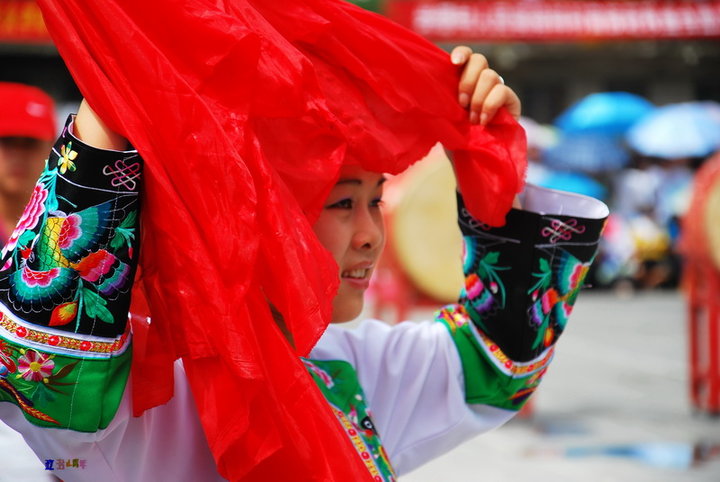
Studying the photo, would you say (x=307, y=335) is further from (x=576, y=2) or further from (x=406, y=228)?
(x=576, y=2)

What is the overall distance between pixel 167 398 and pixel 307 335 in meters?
0.18

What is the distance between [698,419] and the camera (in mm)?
4547

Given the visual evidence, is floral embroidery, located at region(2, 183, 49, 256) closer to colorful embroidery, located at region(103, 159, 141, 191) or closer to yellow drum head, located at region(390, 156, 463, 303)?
colorful embroidery, located at region(103, 159, 141, 191)

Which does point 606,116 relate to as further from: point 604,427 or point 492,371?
point 492,371

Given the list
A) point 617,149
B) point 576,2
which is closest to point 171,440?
point 617,149

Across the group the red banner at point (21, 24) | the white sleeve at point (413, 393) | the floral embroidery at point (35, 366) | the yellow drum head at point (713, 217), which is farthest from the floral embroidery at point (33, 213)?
the red banner at point (21, 24)

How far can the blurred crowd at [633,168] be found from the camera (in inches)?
385

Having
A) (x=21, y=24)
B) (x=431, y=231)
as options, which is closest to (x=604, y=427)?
(x=431, y=231)

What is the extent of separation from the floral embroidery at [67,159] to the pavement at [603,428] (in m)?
2.84

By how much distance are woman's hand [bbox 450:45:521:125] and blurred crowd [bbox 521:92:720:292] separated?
649 cm

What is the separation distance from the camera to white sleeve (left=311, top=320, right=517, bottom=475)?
60.2 inches

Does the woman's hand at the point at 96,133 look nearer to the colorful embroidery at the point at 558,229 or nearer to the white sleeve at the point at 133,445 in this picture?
the white sleeve at the point at 133,445

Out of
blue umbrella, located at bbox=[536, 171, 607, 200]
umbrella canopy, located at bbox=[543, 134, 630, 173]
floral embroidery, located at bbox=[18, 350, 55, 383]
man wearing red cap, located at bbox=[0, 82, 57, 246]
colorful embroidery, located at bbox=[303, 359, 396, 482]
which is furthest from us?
umbrella canopy, located at bbox=[543, 134, 630, 173]

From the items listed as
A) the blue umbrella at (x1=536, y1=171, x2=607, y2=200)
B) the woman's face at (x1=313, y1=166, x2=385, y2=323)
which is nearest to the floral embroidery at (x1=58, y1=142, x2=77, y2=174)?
the woman's face at (x1=313, y1=166, x2=385, y2=323)
